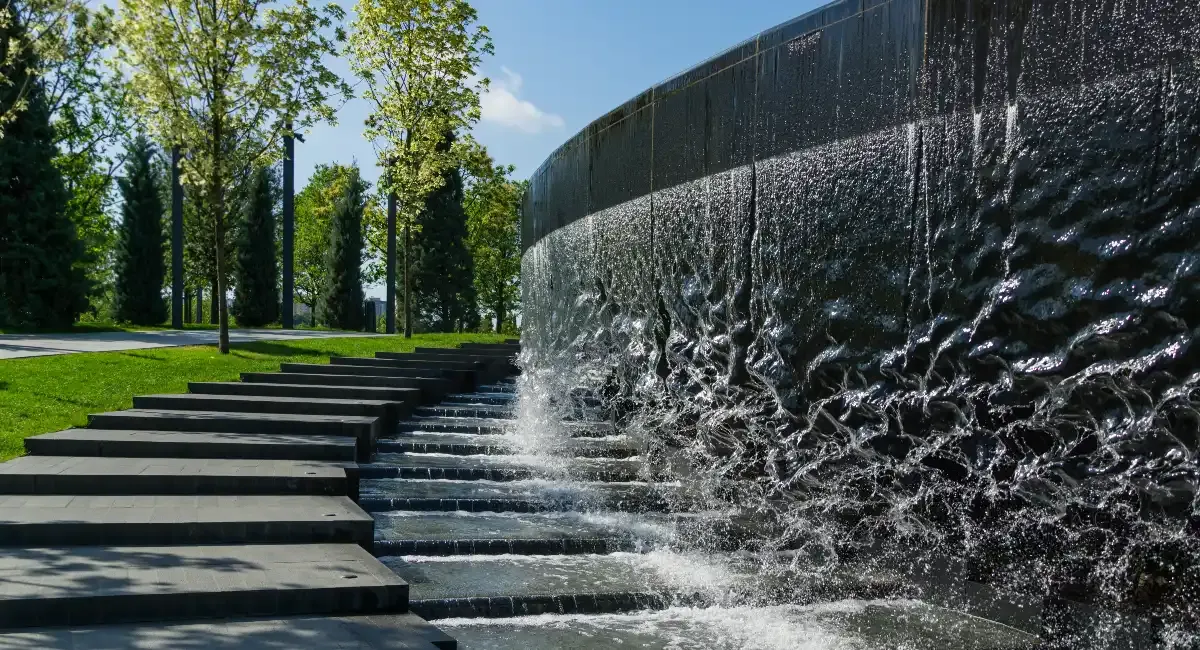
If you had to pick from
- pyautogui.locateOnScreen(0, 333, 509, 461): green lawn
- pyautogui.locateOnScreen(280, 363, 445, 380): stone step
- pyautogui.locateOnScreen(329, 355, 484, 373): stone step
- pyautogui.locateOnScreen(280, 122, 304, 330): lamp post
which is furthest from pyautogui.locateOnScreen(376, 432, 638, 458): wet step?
pyautogui.locateOnScreen(280, 122, 304, 330): lamp post

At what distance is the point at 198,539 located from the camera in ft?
16.8

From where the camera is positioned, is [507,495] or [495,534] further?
[507,495]

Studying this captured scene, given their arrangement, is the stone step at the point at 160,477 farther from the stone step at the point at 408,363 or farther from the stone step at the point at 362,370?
the stone step at the point at 408,363

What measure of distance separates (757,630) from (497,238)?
37.6 metres

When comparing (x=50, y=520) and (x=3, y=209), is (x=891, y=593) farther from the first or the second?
(x=3, y=209)

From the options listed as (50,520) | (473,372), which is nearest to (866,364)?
(50,520)

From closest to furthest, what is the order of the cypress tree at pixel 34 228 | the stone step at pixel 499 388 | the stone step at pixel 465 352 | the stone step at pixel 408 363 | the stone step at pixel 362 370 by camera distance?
the stone step at pixel 362 370 < the stone step at pixel 408 363 < the stone step at pixel 499 388 < the stone step at pixel 465 352 < the cypress tree at pixel 34 228

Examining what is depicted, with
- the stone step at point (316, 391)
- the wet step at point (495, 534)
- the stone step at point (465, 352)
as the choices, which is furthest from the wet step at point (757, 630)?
the stone step at point (465, 352)

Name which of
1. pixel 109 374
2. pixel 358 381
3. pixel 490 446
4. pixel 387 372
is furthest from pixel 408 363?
pixel 490 446

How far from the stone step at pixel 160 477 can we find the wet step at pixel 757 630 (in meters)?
2.19

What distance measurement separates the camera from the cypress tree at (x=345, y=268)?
34469 mm

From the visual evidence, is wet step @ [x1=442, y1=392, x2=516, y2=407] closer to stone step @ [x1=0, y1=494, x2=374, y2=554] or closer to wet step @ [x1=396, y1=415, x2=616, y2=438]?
wet step @ [x1=396, y1=415, x2=616, y2=438]

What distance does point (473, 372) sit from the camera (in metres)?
14.4

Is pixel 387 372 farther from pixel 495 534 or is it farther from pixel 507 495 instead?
pixel 495 534
